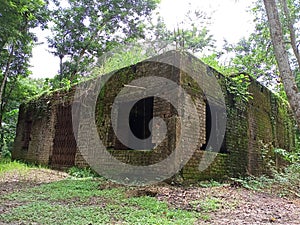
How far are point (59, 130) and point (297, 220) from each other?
25.8 ft

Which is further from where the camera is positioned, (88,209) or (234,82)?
(234,82)

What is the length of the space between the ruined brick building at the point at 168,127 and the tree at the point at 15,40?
2.42 m

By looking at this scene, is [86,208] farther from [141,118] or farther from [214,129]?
[141,118]

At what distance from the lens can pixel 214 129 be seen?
715cm

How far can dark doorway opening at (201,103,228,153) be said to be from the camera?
23.1 ft

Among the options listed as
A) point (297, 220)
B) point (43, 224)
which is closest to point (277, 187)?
point (297, 220)

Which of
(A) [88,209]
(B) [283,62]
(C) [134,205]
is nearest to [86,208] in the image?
(A) [88,209]

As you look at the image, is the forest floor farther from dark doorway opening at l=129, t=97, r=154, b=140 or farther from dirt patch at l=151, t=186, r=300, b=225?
dark doorway opening at l=129, t=97, r=154, b=140

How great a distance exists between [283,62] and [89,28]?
13.9 m

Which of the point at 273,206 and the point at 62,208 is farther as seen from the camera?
the point at 273,206

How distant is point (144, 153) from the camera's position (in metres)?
6.27

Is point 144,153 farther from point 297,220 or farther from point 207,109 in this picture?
point 297,220

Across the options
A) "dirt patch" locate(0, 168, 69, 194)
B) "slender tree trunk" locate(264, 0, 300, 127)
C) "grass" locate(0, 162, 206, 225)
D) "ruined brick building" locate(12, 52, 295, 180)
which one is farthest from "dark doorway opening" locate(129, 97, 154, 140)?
"slender tree trunk" locate(264, 0, 300, 127)

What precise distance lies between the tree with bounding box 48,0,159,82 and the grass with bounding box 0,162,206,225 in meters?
12.7
